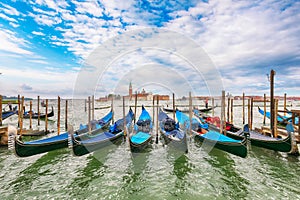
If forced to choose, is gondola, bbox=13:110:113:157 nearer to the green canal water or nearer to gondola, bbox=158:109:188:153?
the green canal water

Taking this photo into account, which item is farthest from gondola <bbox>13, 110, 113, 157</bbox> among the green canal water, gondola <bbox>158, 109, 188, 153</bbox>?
gondola <bbox>158, 109, 188, 153</bbox>

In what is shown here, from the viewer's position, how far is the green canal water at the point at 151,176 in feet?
12.9

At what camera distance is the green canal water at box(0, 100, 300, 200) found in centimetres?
393

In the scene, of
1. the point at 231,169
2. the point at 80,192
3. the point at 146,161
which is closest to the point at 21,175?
the point at 80,192

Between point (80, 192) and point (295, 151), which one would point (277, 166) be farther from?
point (80, 192)

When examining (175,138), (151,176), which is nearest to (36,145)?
(151,176)

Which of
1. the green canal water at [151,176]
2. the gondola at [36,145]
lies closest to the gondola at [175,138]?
the green canal water at [151,176]

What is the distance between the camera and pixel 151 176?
480 cm

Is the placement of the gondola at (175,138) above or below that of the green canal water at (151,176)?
above

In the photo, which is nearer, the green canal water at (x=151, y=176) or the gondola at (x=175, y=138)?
the green canal water at (x=151, y=176)

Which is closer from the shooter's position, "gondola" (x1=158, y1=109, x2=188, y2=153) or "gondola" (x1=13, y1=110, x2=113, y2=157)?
"gondola" (x1=13, y1=110, x2=113, y2=157)

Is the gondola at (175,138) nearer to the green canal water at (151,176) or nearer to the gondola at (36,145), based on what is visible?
the green canal water at (151,176)

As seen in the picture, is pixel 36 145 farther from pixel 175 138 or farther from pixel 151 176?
pixel 175 138

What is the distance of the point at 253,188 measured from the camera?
409cm
